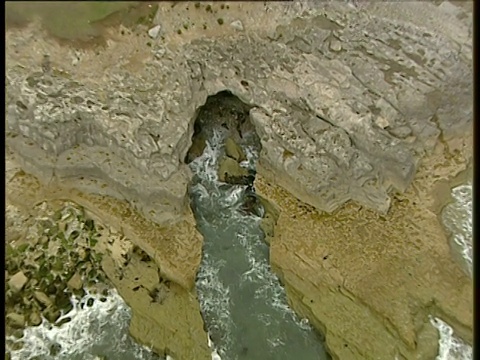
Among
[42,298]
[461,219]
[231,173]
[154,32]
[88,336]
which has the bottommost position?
[88,336]


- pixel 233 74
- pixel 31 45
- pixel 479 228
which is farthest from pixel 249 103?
pixel 479 228

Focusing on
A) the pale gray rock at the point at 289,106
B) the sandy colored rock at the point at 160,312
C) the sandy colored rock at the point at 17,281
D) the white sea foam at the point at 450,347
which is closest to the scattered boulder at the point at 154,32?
the pale gray rock at the point at 289,106

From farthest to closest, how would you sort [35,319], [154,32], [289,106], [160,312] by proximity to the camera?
1. [154,32]
2. [289,106]
3. [160,312]
4. [35,319]

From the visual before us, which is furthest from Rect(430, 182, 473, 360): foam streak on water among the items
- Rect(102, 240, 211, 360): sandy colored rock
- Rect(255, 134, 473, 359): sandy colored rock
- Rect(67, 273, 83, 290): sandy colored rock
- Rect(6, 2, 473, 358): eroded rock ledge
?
Rect(67, 273, 83, 290): sandy colored rock

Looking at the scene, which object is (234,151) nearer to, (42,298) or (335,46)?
(335,46)

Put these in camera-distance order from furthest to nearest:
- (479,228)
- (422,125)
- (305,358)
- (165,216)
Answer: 1. (422,125)
2. (165,216)
3. (305,358)
4. (479,228)

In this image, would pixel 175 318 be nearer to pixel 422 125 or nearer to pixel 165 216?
pixel 165 216

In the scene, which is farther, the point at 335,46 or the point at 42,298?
the point at 335,46

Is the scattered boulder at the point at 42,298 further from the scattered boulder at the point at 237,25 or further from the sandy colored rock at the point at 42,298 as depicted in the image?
the scattered boulder at the point at 237,25

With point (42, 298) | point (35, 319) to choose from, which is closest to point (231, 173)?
point (42, 298)
